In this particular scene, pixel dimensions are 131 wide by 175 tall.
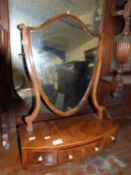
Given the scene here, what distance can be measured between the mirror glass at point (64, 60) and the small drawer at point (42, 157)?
33cm

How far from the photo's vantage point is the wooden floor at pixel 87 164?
3.12 ft

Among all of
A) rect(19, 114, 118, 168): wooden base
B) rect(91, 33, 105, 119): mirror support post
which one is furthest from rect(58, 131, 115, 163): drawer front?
rect(91, 33, 105, 119): mirror support post

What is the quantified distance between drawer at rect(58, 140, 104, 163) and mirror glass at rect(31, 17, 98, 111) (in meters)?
0.30

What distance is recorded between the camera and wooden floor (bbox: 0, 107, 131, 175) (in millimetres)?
951

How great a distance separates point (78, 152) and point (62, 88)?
1.47 ft

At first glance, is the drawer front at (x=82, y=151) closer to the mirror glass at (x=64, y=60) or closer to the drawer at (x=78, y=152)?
the drawer at (x=78, y=152)

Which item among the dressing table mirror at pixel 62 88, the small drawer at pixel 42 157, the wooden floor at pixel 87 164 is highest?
the dressing table mirror at pixel 62 88

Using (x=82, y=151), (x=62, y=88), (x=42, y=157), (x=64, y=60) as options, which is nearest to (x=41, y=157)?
(x=42, y=157)

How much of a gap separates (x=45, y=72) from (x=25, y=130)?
1.40 feet

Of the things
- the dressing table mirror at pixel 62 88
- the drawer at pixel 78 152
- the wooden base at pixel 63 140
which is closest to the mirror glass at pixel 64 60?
the dressing table mirror at pixel 62 88

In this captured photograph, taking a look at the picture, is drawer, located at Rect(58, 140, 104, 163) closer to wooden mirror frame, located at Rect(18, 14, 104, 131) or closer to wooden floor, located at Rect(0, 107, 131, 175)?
wooden floor, located at Rect(0, 107, 131, 175)

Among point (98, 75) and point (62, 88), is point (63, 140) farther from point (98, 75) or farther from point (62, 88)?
point (98, 75)

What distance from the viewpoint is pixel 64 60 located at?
109 centimetres

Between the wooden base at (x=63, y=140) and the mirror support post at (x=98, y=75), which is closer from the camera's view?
the wooden base at (x=63, y=140)
